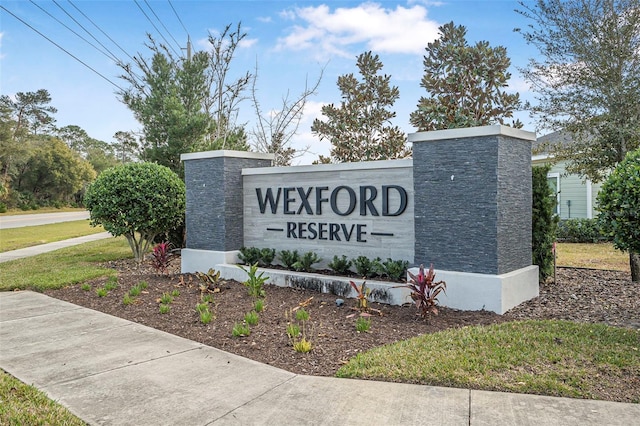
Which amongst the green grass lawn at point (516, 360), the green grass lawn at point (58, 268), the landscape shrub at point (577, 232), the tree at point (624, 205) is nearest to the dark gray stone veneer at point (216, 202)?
the green grass lawn at point (58, 268)

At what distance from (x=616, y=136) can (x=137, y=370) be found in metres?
8.59

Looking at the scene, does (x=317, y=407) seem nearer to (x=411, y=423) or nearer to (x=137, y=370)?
(x=411, y=423)

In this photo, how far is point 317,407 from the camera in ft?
10.6

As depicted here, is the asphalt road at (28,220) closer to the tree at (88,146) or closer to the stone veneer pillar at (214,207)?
the stone veneer pillar at (214,207)

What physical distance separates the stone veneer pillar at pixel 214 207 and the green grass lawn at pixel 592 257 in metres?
6.29

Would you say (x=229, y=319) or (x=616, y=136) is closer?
(x=229, y=319)

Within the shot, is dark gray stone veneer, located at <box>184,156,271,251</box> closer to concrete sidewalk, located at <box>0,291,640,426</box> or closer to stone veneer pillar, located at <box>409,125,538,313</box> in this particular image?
stone veneer pillar, located at <box>409,125,538,313</box>

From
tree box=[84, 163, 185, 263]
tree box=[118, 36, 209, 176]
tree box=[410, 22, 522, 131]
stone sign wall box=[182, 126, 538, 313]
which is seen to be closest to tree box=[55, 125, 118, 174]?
tree box=[118, 36, 209, 176]

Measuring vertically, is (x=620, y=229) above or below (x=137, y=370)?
above

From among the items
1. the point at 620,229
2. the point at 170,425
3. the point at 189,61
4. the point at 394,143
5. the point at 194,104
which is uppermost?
the point at 189,61

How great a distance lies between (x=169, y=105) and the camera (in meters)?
13.7

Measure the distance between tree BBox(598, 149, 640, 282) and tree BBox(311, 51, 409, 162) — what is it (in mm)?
4310

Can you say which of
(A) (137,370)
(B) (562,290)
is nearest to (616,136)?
(B) (562,290)

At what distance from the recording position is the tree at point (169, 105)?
13727 mm
